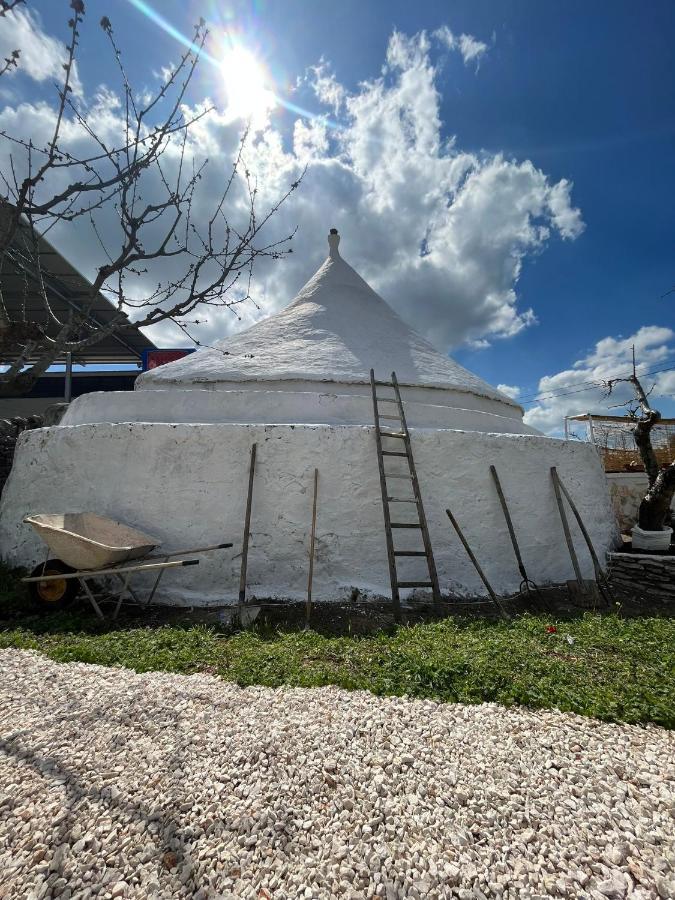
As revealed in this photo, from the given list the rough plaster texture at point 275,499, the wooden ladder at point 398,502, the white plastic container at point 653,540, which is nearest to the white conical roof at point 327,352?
the wooden ladder at point 398,502

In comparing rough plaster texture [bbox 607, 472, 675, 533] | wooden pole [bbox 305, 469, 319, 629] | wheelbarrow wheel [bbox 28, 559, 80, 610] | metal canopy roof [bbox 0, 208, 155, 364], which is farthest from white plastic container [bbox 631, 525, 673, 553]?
metal canopy roof [bbox 0, 208, 155, 364]

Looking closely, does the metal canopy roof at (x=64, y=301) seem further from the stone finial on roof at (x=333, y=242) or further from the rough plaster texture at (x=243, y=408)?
the stone finial on roof at (x=333, y=242)

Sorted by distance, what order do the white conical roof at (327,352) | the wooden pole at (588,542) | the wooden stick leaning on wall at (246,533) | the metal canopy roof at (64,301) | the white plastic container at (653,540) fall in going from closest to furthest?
the wooden stick leaning on wall at (246,533) < the wooden pole at (588,542) < the white conical roof at (327,352) < the white plastic container at (653,540) < the metal canopy roof at (64,301)

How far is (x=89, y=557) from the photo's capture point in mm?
4551

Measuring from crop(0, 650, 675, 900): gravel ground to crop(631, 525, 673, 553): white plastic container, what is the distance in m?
5.79

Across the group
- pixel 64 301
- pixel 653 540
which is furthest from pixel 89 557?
pixel 64 301

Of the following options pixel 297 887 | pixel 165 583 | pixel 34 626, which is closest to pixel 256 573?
pixel 165 583

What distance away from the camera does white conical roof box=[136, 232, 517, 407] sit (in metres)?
6.92

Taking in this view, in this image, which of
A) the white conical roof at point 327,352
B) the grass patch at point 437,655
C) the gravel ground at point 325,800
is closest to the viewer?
the gravel ground at point 325,800

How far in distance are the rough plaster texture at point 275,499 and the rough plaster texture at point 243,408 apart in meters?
0.60

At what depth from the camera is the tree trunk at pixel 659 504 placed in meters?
7.44

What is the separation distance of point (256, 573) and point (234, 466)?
56.7 inches

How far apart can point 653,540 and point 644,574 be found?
1.10 meters

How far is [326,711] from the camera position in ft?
9.09
